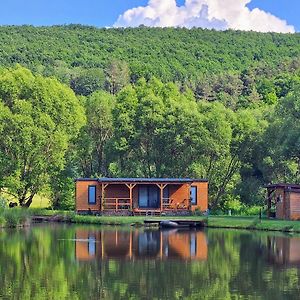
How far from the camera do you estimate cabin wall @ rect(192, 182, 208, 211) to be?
51.7 metres

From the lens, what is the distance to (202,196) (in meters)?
51.8

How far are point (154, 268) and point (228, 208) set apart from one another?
3246 centimetres

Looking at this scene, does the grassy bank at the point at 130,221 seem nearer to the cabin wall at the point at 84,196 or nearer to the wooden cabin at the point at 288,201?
the cabin wall at the point at 84,196

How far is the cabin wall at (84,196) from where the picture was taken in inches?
2005

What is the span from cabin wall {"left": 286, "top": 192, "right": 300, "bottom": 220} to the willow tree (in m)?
21.0

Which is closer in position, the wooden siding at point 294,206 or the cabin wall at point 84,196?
the wooden siding at point 294,206

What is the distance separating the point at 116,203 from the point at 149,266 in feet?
88.0


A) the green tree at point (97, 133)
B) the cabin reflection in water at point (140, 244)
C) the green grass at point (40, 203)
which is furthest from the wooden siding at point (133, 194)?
the cabin reflection in water at point (140, 244)

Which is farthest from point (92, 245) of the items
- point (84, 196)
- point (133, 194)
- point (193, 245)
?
point (133, 194)

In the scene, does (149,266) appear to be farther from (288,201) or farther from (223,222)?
(288,201)

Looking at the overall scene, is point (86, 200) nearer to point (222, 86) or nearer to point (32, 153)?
point (32, 153)

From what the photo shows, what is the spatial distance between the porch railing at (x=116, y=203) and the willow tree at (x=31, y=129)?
694 cm

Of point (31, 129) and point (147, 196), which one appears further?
point (31, 129)

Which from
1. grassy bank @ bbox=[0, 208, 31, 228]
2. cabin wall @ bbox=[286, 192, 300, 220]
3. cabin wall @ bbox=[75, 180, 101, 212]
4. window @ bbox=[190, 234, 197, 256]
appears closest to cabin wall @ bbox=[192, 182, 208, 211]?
cabin wall @ bbox=[75, 180, 101, 212]
